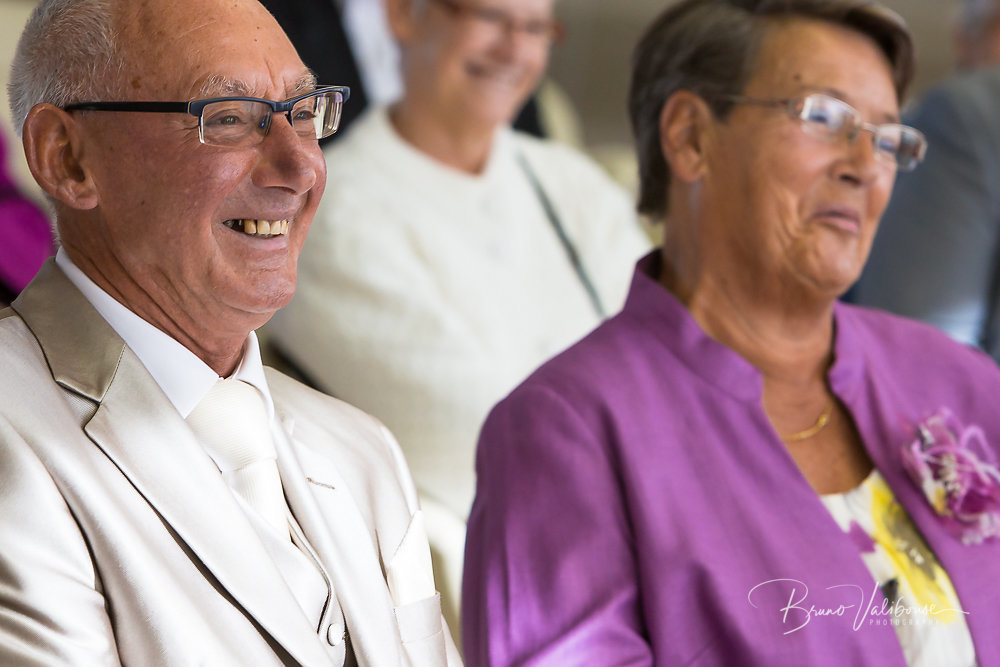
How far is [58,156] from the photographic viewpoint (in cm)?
80

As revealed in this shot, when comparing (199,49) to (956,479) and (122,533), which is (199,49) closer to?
(122,533)

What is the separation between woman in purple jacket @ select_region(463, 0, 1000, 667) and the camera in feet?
3.85

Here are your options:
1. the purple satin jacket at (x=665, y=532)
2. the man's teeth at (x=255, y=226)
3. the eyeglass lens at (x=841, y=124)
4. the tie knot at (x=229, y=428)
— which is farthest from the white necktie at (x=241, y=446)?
the eyeglass lens at (x=841, y=124)

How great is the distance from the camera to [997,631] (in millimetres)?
1239

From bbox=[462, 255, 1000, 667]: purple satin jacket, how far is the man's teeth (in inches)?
18.8

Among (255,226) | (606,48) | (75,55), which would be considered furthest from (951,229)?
(606,48)

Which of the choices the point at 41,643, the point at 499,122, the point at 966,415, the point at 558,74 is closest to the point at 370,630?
the point at 41,643

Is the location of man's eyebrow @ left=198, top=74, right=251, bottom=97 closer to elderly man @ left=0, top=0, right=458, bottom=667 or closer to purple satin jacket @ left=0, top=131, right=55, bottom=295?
elderly man @ left=0, top=0, right=458, bottom=667

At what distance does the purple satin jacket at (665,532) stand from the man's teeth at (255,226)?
0.48 metres

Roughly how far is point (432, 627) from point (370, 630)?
0.10 m

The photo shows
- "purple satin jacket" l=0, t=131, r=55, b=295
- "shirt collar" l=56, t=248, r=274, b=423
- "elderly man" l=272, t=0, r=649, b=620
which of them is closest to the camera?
"shirt collar" l=56, t=248, r=274, b=423

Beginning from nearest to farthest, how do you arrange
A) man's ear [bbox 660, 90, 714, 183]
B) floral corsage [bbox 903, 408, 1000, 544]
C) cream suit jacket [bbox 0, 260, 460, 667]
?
cream suit jacket [bbox 0, 260, 460, 667]
floral corsage [bbox 903, 408, 1000, 544]
man's ear [bbox 660, 90, 714, 183]

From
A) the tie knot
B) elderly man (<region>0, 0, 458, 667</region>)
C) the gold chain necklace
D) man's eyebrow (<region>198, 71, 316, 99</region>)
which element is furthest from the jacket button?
the gold chain necklace
